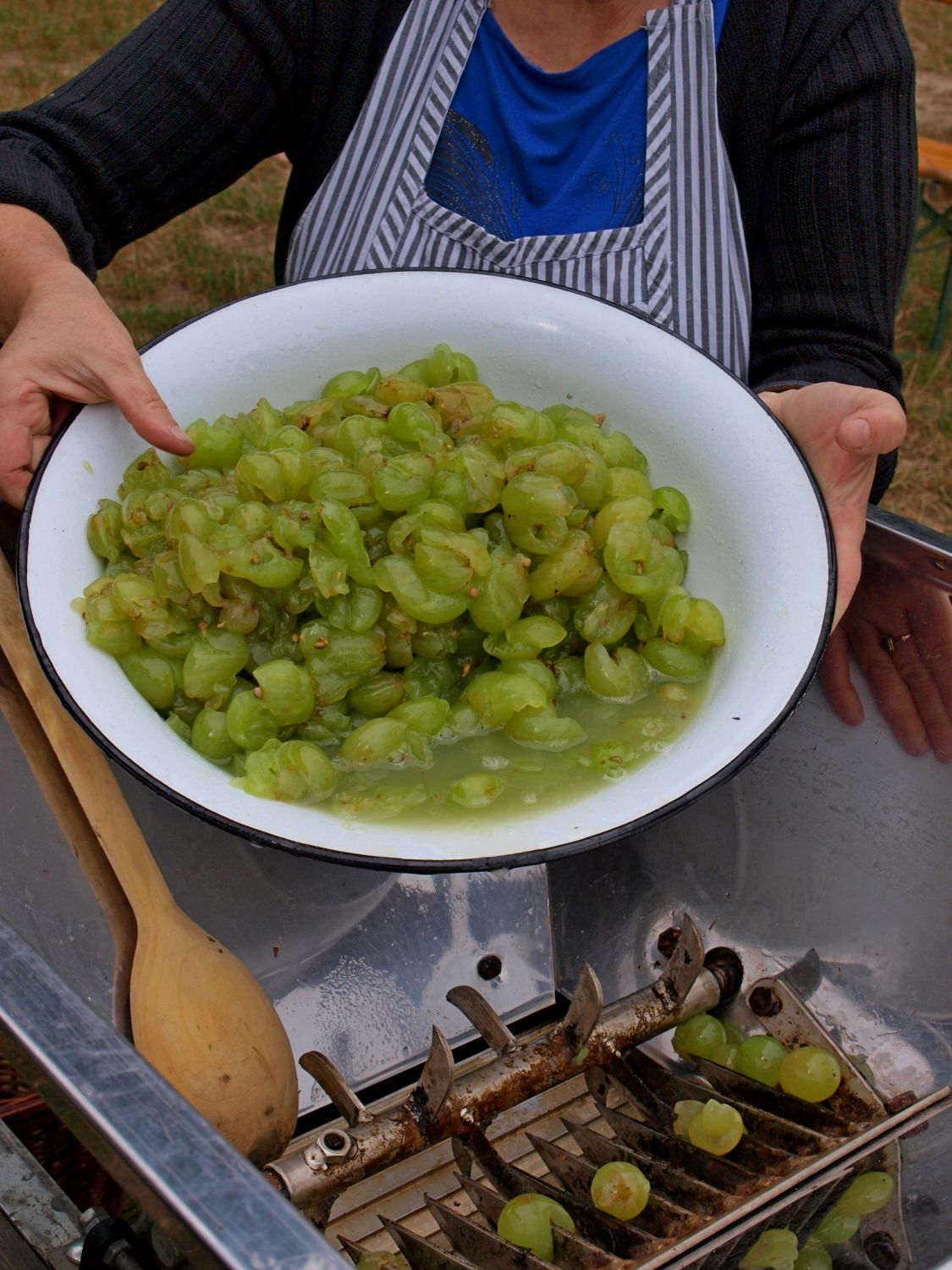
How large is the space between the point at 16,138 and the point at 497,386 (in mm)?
699

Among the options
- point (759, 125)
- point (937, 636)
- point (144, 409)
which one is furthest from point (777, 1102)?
point (759, 125)

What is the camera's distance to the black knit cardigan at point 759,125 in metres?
1.47

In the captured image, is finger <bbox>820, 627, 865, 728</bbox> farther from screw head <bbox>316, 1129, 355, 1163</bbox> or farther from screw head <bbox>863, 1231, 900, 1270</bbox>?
screw head <bbox>316, 1129, 355, 1163</bbox>

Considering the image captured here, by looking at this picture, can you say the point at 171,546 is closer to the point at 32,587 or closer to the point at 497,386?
the point at 32,587

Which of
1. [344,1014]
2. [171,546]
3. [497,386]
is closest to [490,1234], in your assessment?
[344,1014]

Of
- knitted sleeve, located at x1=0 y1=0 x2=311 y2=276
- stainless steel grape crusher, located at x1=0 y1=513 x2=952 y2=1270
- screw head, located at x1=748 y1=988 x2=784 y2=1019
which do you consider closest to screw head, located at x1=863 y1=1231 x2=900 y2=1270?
stainless steel grape crusher, located at x1=0 y1=513 x2=952 y2=1270

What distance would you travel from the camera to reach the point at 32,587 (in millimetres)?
967

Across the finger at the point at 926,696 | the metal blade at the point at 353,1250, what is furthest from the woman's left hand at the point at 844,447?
the metal blade at the point at 353,1250

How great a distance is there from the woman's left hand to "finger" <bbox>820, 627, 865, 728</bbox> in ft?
0.32

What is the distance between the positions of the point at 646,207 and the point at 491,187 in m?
0.22

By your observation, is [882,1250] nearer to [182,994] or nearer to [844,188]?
[182,994]

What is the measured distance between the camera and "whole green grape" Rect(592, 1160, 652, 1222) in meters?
0.94

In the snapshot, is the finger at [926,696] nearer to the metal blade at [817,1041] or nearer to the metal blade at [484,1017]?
the metal blade at [817,1041]

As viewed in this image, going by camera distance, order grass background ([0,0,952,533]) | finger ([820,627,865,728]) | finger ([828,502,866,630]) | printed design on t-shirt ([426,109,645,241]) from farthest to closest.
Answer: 1. grass background ([0,0,952,533])
2. printed design on t-shirt ([426,109,645,241])
3. finger ([820,627,865,728])
4. finger ([828,502,866,630])
